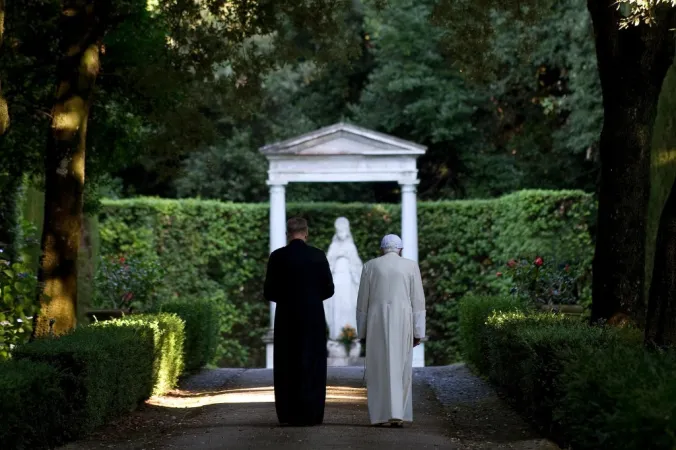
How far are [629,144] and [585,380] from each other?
16.2 feet

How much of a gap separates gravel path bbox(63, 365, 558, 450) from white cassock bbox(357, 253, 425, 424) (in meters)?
0.25

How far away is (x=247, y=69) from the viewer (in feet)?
60.4

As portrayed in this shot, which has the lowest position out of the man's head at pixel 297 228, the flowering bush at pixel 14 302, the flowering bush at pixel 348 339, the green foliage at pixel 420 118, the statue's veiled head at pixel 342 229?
the flowering bush at pixel 348 339

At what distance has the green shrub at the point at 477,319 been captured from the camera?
47.6 ft

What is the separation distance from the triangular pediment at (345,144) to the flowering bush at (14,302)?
10642mm

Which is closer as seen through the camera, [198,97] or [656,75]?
[656,75]

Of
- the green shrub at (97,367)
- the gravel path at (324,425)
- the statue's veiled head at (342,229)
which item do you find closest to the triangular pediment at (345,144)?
the statue's veiled head at (342,229)

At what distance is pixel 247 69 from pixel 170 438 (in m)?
9.51

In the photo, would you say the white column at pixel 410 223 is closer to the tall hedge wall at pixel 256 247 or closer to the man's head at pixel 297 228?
the tall hedge wall at pixel 256 247

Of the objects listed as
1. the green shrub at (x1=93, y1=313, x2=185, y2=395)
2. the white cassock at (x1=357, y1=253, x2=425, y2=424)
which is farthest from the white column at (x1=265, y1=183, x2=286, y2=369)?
the white cassock at (x1=357, y1=253, x2=425, y2=424)

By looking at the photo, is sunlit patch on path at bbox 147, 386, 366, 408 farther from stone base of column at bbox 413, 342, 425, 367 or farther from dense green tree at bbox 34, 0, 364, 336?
stone base of column at bbox 413, 342, 425, 367

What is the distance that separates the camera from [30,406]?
819cm

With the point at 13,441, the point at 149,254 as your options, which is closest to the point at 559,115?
the point at 149,254

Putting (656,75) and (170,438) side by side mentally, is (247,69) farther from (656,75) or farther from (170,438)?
(170,438)
